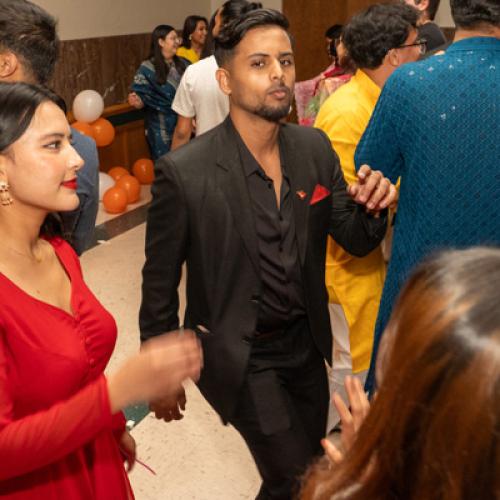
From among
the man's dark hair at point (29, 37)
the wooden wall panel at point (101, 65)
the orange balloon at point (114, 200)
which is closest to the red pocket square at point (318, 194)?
the man's dark hair at point (29, 37)

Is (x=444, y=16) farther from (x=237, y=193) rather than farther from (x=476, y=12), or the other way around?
(x=237, y=193)

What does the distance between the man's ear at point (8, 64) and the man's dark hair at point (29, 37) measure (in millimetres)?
11

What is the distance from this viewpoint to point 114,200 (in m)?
6.05

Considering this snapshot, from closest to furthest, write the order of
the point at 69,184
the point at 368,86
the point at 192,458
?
the point at 69,184, the point at 368,86, the point at 192,458

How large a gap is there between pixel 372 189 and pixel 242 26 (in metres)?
0.67

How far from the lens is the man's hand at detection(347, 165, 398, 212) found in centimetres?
186

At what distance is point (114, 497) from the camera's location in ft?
5.52

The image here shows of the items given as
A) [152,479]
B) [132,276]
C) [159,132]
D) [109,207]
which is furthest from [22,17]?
[159,132]

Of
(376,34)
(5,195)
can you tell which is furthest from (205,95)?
(5,195)

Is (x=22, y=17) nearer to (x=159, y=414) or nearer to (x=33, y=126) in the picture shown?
(x=33, y=126)

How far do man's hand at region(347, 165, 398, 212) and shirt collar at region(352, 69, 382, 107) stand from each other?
0.88 m

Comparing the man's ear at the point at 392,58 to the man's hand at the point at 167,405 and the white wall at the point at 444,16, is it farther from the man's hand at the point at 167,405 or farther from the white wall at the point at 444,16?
the white wall at the point at 444,16

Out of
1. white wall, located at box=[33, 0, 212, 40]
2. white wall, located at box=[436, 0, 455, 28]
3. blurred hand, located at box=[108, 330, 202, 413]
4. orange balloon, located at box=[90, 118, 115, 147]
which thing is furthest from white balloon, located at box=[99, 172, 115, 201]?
blurred hand, located at box=[108, 330, 202, 413]

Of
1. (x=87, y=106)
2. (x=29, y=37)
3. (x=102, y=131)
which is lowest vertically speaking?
A: (x=102, y=131)
